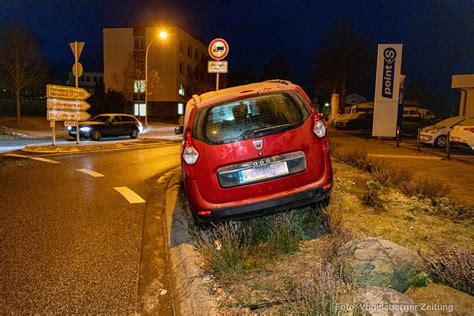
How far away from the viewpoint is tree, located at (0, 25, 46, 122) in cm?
3055

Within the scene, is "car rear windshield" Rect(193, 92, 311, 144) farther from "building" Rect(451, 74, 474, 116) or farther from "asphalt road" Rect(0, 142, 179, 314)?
"building" Rect(451, 74, 474, 116)

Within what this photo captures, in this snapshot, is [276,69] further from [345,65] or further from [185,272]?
[185,272]

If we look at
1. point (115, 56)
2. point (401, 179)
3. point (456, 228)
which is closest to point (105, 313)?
point (456, 228)

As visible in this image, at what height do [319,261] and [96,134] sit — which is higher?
[319,261]

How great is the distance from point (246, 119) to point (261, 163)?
0.57 m

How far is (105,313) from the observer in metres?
3.91

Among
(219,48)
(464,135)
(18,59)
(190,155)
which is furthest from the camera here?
(18,59)

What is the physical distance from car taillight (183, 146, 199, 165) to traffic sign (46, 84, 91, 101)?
14213 mm

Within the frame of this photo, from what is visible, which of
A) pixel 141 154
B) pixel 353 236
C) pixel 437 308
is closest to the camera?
pixel 437 308

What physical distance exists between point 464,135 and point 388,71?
25.8 feet

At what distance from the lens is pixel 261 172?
16.6 ft

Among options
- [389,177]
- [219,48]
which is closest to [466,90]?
[219,48]

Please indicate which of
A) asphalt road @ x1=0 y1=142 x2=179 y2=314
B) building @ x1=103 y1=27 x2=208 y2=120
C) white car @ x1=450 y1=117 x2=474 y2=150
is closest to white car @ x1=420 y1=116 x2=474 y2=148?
white car @ x1=450 y1=117 x2=474 y2=150

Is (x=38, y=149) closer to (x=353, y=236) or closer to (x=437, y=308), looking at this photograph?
(x=353, y=236)
